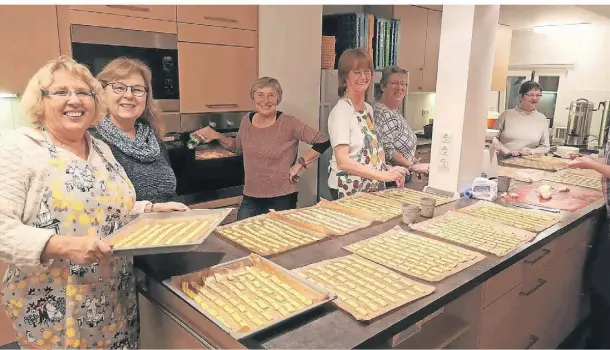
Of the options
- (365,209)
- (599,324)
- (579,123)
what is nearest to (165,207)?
(365,209)

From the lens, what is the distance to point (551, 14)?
4.22 m

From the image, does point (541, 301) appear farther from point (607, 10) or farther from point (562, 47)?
point (562, 47)

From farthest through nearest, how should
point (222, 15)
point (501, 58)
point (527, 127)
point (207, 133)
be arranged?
1. point (501, 58)
2. point (527, 127)
3. point (222, 15)
4. point (207, 133)

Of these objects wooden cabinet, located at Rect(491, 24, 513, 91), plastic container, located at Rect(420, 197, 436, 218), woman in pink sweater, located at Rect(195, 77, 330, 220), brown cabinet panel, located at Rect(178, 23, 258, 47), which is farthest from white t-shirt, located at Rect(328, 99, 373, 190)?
wooden cabinet, located at Rect(491, 24, 513, 91)

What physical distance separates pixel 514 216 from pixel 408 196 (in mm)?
489

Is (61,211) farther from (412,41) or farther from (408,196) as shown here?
Result: (412,41)

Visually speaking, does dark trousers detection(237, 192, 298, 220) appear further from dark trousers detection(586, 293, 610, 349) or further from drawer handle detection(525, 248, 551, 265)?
dark trousers detection(586, 293, 610, 349)

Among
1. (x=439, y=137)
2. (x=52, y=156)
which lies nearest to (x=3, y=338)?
→ (x=52, y=156)

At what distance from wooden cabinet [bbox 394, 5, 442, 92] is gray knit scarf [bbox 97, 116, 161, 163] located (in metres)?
2.99

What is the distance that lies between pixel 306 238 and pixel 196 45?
5.50ft

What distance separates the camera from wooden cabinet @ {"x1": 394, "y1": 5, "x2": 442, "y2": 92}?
4.12 meters

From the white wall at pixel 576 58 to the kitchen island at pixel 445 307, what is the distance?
11.2 feet

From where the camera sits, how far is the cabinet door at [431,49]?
4.41m

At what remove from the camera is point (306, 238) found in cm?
159
